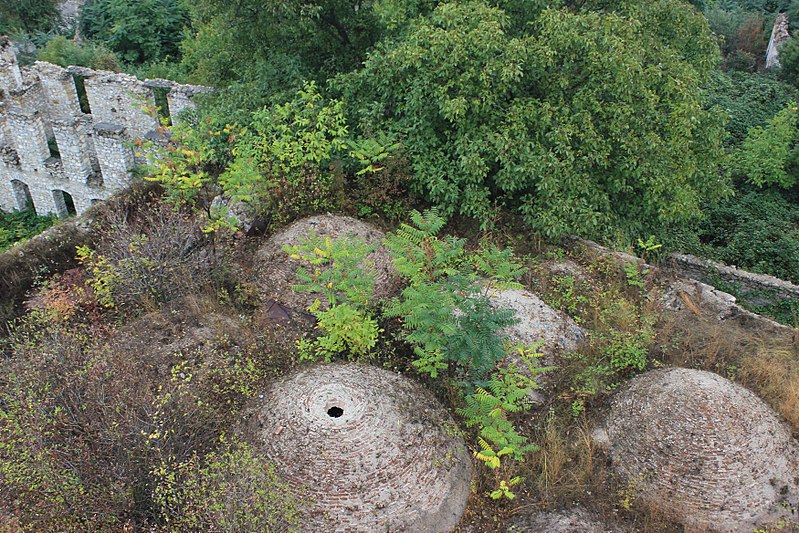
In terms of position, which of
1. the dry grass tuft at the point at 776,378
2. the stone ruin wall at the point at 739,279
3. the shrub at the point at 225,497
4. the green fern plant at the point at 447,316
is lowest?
the stone ruin wall at the point at 739,279

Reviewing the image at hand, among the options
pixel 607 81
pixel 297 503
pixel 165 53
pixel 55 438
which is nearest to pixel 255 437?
pixel 297 503

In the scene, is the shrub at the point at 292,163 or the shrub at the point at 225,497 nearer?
the shrub at the point at 225,497

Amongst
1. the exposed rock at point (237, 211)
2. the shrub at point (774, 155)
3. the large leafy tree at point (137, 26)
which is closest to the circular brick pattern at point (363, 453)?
Answer: the exposed rock at point (237, 211)

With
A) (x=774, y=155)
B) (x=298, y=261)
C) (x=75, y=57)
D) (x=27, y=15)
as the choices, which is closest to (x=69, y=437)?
(x=298, y=261)

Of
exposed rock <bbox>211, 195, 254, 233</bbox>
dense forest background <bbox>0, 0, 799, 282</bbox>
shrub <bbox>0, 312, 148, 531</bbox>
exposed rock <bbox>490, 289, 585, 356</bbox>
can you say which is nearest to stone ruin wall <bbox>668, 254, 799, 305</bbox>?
dense forest background <bbox>0, 0, 799, 282</bbox>

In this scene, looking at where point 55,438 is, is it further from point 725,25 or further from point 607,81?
point 725,25

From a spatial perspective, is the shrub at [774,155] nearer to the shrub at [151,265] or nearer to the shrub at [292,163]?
the shrub at [292,163]
